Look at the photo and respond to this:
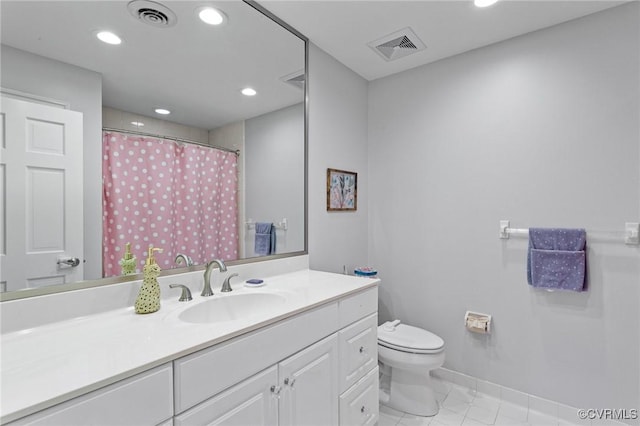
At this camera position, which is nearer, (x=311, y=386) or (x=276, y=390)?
(x=276, y=390)

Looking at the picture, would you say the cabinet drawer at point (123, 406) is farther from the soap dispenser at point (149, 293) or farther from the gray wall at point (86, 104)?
the gray wall at point (86, 104)

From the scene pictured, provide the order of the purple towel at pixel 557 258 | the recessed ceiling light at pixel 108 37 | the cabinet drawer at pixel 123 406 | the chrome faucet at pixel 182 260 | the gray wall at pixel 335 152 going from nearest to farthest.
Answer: the cabinet drawer at pixel 123 406, the recessed ceiling light at pixel 108 37, the chrome faucet at pixel 182 260, the purple towel at pixel 557 258, the gray wall at pixel 335 152

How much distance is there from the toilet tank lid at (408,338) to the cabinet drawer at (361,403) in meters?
0.30

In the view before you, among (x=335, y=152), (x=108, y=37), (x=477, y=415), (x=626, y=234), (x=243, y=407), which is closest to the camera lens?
(x=243, y=407)

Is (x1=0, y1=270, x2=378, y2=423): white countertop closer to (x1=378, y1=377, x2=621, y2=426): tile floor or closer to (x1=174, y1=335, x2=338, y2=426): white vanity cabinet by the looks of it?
(x1=174, y1=335, x2=338, y2=426): white vanity cabinet

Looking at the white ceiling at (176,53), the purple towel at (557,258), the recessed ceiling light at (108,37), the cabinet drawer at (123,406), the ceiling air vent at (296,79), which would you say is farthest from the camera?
the ceiling air vent at (296,79)

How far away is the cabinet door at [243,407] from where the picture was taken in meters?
0.92

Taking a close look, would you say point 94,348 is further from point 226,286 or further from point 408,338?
point 408,338

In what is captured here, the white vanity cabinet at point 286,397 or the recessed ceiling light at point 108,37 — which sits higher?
the recessed ceiling light at point 108,37

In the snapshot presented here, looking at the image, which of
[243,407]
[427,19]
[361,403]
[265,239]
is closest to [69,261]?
[243,407]

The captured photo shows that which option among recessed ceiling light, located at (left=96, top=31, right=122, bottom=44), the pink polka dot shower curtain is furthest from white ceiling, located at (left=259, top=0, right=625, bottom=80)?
the pink polka dot shower curtain

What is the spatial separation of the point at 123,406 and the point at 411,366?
1.62 meters

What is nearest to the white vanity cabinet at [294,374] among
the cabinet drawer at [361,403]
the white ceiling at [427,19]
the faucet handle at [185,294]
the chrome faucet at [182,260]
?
the cabinet drawer at [361,403]

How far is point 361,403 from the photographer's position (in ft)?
5.36
